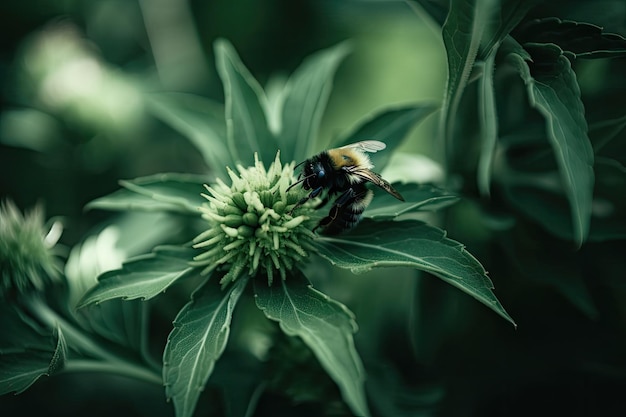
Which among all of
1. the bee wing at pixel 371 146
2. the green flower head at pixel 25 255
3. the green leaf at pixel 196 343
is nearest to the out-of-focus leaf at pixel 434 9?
the bee wing at pixel 371 146

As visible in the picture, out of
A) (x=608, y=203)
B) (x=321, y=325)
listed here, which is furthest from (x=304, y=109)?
(x=608, y=203)

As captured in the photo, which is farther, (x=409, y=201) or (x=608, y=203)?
(x=608, y=203)

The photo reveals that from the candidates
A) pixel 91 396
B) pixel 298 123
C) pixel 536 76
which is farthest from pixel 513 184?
pixel 91 396

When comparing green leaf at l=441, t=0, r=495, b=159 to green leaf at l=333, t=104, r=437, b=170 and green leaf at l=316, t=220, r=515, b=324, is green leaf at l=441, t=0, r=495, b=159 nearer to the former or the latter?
green leaf at l=333, t=104, r=437, b=170

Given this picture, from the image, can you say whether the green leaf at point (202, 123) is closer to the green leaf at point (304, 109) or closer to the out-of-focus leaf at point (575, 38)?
the green leaf at point (304, 109)

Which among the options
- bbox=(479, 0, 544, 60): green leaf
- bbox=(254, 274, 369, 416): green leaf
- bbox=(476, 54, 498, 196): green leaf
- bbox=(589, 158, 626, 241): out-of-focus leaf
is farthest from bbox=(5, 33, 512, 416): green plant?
bbox=(589, 158, 626, 241): out-of-focus leaf

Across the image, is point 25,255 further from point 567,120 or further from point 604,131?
point 604,131
